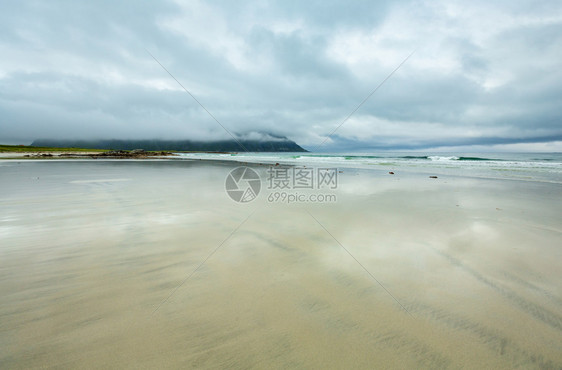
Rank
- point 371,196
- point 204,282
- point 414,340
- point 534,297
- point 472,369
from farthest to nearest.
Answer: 1. point 371,196
2. point 204,282
3. point 534,297
4. point 414,340
5. point 472,369

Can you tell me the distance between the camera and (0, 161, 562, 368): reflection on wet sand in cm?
A: 158

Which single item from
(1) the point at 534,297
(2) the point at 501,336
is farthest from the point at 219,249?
(1) the point at 534,297

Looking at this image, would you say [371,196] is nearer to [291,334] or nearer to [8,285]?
[291,334]

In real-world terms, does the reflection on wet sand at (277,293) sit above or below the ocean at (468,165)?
below

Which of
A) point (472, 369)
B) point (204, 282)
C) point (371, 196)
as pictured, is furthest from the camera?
point (371, 196)

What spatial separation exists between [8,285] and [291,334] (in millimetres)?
2857

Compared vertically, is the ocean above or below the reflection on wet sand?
above

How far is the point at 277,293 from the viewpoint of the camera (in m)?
2.23

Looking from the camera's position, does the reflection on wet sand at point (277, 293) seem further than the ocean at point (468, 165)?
No

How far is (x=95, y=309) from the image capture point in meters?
1.96

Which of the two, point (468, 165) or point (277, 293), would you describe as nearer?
point (277, 293)

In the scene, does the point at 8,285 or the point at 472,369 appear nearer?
the point at 472,369

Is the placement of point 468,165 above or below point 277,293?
above

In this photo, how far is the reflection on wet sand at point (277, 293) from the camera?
158 centimetres
